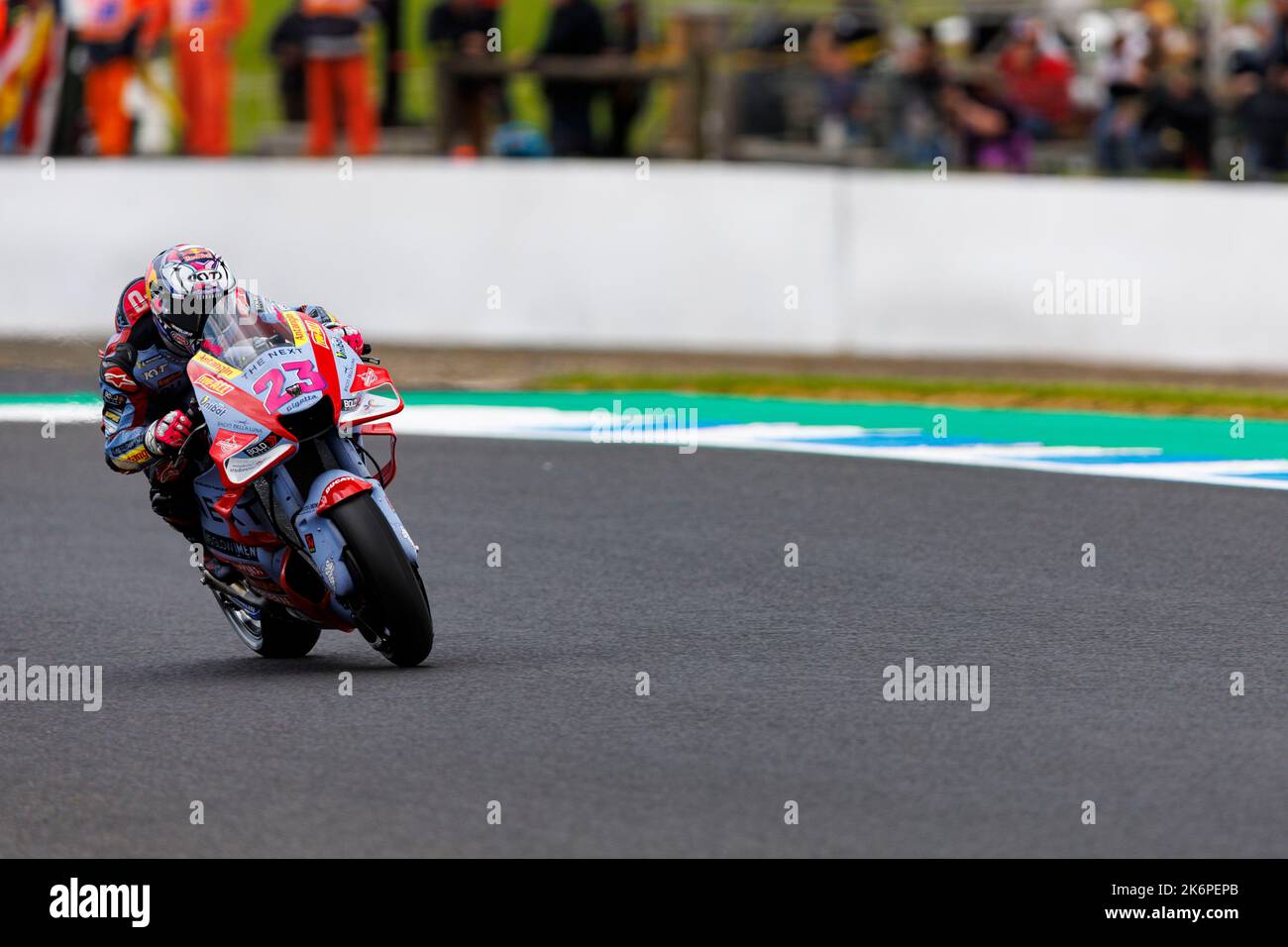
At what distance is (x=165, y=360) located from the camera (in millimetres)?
8312

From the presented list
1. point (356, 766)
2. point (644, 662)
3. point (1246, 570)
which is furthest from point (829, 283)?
point (356, 766)

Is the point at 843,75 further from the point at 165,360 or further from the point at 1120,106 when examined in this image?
the point at 165,360

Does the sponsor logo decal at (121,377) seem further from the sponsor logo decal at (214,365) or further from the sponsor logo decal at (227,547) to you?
the sponsor logo decal at (227,547)

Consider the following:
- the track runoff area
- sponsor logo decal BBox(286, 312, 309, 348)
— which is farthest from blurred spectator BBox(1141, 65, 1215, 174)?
sponsor logo decal BBox(286, 312, 309, 348)

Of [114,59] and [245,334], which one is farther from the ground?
[114,59]

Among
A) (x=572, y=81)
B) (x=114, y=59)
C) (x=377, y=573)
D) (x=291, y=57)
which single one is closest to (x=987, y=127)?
(x=572, y=81)

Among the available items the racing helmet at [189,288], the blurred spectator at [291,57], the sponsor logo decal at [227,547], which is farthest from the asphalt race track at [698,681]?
the blurred spectator at [291,57]

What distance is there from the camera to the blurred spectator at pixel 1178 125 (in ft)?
50.5

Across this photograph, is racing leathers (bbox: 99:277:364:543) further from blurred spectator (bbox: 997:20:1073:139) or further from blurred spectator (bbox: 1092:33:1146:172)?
blurred spectator (bbox: 997:20:1073:139)

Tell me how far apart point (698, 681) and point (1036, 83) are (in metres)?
9.23

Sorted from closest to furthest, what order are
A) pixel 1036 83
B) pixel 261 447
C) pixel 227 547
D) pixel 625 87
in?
pixel 261 447
pixel 227 547
pixel 1036 83
pixel 625 87

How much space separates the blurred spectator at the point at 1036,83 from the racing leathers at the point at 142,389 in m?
8.87
